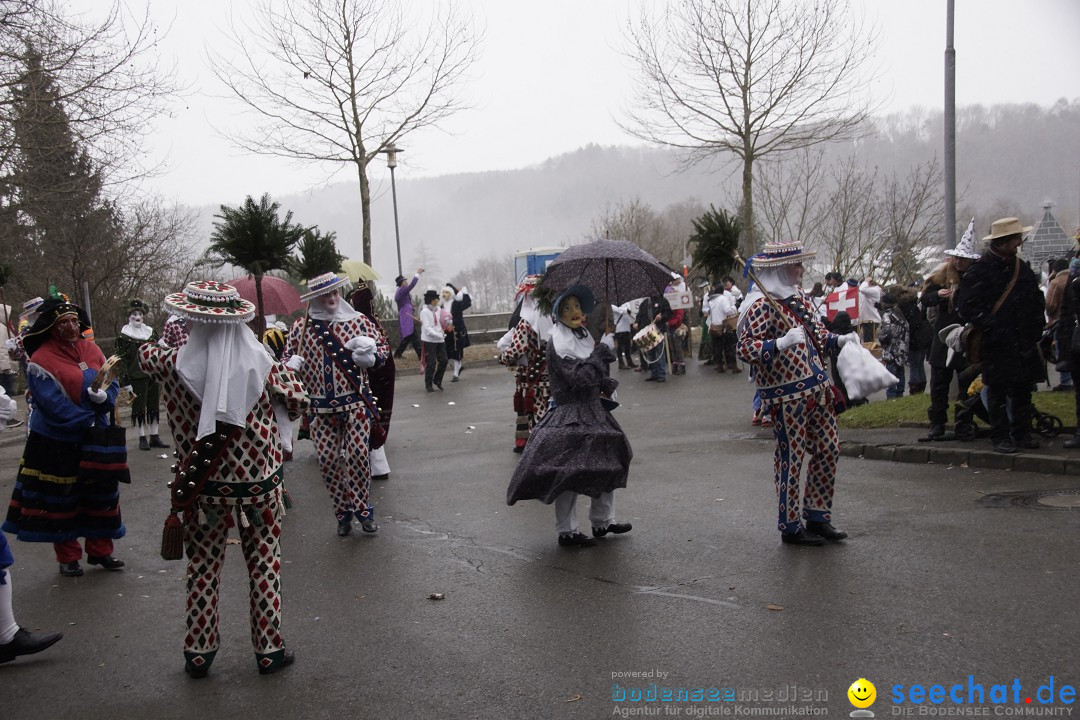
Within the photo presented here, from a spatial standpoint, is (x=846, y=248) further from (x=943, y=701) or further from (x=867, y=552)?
(x=943, y=701)

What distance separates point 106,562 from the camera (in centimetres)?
728

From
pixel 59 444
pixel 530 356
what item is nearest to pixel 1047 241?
pixel 530 356

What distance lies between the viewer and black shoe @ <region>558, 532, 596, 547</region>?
710 cm

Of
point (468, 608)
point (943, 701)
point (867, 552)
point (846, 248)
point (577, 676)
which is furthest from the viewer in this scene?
point (846, 248)

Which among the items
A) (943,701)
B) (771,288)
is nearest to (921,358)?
(771,288)

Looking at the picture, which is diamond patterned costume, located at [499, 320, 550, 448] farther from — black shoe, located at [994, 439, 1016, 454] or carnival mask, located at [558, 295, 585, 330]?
black shoe, located at [994, 439, 1016, 454]

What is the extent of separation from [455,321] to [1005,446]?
12.6 meters

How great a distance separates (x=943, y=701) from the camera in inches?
163

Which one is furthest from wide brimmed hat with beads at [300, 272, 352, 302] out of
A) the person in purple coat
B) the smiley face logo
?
the person in purple coat

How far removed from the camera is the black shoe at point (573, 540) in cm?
710

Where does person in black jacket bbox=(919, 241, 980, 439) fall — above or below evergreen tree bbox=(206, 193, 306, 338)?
below

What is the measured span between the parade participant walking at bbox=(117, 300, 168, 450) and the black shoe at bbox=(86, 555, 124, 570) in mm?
4640

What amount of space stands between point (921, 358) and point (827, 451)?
7.62 m

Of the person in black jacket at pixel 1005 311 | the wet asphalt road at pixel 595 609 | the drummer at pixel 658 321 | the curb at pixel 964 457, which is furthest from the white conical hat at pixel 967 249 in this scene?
the drummer at pixel 658 321
